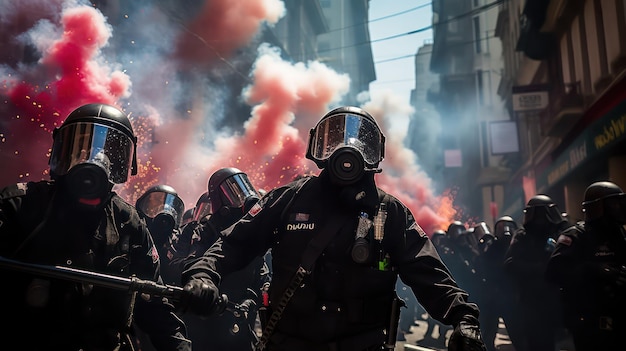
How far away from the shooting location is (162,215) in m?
6.49

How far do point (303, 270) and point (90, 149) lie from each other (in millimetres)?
1355

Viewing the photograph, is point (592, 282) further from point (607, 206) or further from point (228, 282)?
point (228, 282)

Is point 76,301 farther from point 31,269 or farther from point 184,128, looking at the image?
point 184,128

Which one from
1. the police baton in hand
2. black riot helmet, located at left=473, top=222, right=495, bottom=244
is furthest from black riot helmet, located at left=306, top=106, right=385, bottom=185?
black riot helmet, located at left=473, top=222, right=495, bottom=244

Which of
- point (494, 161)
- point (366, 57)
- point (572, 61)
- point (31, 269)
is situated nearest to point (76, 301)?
point (31, 269)

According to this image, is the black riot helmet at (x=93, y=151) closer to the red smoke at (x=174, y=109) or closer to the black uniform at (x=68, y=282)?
the black uniform at (x=68, y=282)

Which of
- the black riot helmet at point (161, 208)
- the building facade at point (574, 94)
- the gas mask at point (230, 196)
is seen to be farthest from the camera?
the building facade at point (574, 94)

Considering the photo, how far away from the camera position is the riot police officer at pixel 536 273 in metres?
6.68

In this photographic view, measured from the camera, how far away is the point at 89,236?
2.78 m

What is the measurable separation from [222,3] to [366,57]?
7022 cm

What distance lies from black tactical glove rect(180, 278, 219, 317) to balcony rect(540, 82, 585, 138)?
13.6m

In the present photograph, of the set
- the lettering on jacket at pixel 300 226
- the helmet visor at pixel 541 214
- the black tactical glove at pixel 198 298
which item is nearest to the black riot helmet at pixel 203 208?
the helmet visor at pixel 541 214

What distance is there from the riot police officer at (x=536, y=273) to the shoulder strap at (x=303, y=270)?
16.0ft

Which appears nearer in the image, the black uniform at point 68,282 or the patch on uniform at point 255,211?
the black uniform at point 68,282
